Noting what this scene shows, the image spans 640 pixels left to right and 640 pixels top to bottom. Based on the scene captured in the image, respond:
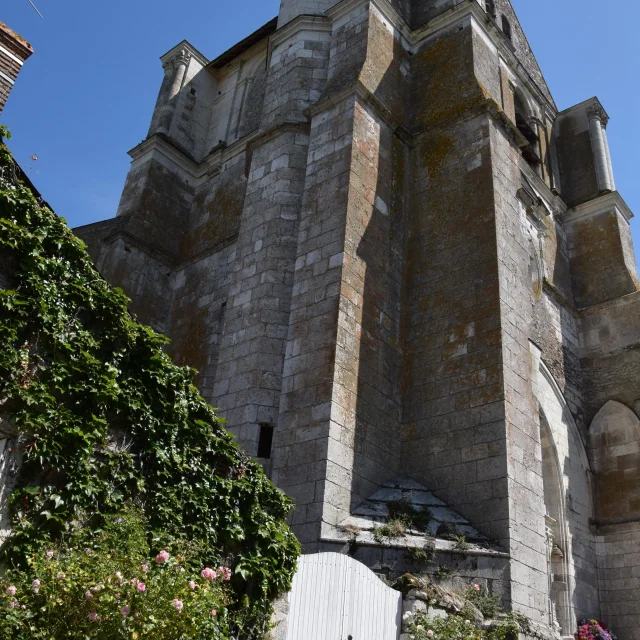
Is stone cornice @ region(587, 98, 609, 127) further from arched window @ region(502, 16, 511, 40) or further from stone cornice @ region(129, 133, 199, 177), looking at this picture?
stone cornice @ region(129, 133, 199, 177)

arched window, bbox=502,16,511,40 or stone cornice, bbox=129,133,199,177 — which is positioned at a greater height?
arched window, bbox=502,16,511,40

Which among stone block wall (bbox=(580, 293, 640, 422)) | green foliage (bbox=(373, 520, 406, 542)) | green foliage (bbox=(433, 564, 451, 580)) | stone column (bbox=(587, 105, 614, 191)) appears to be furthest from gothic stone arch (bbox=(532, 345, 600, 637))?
stone column (bbox=(587, 105, 614, 191))

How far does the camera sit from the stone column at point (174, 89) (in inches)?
621

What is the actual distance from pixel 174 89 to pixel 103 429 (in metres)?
12.6

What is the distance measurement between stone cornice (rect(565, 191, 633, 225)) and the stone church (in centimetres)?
9

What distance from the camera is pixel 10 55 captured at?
7602mm

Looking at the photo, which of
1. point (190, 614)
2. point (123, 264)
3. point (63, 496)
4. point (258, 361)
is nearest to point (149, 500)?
point (63, 496)

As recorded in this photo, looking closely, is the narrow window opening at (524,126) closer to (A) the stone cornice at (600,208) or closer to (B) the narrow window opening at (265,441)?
(A) the stone cornice at (600,208)

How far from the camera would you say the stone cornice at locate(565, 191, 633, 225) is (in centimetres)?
1466

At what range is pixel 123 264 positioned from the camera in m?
13.4

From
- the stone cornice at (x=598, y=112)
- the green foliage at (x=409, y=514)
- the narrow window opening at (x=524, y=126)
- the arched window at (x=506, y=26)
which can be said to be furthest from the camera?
the stone cornice at (x=598, y=112)

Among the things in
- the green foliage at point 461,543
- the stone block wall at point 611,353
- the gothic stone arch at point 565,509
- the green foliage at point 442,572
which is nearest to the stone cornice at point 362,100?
the gothic stone arch at point 565,509

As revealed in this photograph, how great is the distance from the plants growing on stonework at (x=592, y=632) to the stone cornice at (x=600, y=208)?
25.9ft

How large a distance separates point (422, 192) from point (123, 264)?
18.6 feet
